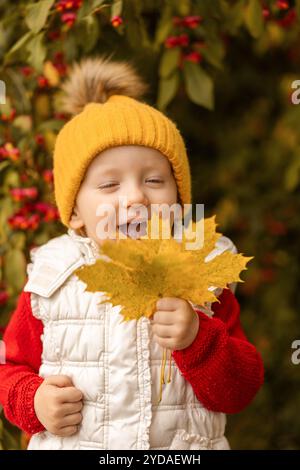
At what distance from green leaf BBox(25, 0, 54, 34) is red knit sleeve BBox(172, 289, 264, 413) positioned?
2.54ft

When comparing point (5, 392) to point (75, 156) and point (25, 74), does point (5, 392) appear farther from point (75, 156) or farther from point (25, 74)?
point (25, 74)

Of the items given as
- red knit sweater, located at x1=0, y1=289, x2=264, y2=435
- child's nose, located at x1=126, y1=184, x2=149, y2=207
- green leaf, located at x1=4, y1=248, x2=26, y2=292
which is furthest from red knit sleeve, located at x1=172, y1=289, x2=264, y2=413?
green leaf, located at x1=4, y1=248, x2=26, y2=292

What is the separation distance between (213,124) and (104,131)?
196cm

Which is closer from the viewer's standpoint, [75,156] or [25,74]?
[75,156]

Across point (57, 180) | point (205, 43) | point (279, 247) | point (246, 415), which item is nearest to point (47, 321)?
point (57, 180)

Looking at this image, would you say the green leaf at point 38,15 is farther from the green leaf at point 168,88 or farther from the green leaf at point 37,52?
the green leaf at point 168,88

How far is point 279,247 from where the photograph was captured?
115 inches

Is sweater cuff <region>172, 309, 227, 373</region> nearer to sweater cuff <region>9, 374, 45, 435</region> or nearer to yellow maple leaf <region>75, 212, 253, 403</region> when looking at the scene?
yellow maple leaf <region>75, 212, 253, 403</region>

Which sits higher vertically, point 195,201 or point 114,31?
point 114,31

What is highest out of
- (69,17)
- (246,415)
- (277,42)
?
(277,42)

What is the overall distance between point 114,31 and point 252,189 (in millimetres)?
1168

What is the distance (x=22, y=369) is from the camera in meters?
1.53

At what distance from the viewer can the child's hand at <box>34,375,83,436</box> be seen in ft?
4.63

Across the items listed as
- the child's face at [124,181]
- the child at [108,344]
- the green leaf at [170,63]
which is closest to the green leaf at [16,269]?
the child at [108,344]
